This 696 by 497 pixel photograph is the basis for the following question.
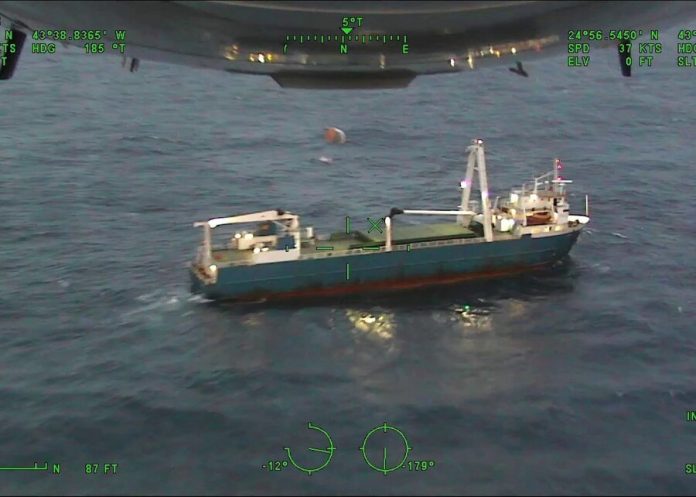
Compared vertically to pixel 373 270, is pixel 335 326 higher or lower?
lower

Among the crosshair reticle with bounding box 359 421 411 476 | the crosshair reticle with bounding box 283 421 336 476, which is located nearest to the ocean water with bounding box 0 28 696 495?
the crosshair reticle with bounding box 359 421 411 476

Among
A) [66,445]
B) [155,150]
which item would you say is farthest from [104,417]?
[155,150]

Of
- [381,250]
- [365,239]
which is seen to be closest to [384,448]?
[381,250]

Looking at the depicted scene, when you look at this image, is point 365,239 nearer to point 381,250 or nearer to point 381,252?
point 381,250

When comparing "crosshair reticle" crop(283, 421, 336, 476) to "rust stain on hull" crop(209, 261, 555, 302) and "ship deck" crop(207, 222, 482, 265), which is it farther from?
"ship deck" crop(207, 222, 482, 265)

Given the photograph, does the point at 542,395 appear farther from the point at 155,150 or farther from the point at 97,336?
the point at 155,150

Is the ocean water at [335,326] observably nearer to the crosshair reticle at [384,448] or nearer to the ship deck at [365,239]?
the crosshair reticle at [384,448]

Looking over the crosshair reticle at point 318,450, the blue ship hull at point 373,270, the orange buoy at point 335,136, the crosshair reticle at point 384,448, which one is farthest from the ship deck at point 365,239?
the orange buoy at point 335,136
